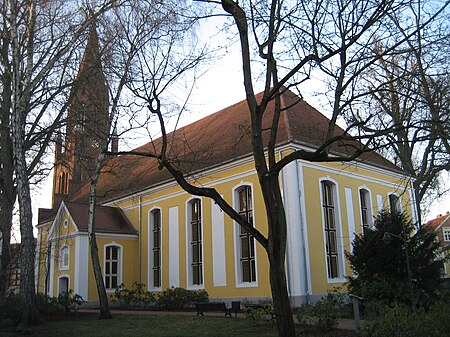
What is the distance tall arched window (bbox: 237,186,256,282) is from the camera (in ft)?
72.4

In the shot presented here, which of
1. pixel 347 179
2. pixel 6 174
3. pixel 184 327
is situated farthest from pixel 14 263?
pixel 347 179

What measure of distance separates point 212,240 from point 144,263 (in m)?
6.82

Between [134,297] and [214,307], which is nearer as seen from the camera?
[214,307]

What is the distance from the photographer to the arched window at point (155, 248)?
92.2 feet

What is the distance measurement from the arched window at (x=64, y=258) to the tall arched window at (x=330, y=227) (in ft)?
53.4

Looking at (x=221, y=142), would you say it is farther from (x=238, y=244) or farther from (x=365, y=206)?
(x=365, y=206)

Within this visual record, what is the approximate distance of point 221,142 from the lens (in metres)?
26.1

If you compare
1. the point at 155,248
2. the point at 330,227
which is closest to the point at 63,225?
the point at 155,248

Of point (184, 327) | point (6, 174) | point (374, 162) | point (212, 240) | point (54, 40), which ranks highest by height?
point (54, 40)

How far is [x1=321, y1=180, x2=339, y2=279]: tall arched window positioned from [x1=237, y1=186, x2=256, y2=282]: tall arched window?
3410 mm

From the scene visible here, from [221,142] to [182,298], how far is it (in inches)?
335

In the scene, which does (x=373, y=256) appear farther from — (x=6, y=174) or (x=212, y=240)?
(x=6, y=174)

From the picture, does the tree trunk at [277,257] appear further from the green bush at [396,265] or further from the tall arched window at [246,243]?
the tall arched window at [246,243]

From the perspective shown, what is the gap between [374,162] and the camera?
83.6ft
